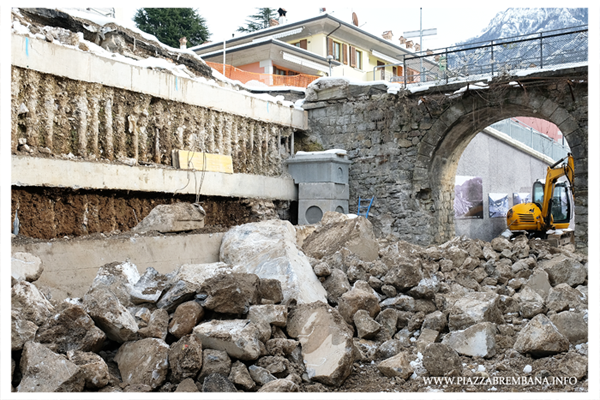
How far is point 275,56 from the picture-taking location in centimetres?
2495

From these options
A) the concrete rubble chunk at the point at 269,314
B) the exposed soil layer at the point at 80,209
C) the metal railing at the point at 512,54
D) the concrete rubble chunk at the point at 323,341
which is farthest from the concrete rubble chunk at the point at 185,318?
the metal railing at the point at 512,54

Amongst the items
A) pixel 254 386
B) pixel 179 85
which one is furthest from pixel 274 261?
pixel 179 85

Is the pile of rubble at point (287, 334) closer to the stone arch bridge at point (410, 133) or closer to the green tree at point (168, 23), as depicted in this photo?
the stone arch bridge at point (410, 133)

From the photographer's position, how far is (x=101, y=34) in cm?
1170

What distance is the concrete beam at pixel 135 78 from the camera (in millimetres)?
7902

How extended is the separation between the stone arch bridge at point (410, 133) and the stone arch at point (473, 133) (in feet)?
0.07

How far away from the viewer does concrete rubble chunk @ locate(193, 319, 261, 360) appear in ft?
12.0

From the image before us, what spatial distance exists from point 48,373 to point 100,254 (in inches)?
111

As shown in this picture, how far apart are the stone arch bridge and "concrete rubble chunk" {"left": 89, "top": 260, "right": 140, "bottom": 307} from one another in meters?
8.43

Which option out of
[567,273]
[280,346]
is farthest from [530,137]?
[280,346]

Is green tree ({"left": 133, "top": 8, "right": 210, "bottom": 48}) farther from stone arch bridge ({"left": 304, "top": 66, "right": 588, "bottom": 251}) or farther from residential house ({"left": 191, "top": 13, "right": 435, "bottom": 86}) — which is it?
stone arch bridge ({"left": 304, "top": 66, "right": 588, "bottom": 251})

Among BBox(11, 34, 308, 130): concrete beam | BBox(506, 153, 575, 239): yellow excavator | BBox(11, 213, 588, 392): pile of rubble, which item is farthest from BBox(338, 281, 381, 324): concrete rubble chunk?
BBox(506, 153, 575, 239): yellow excavator

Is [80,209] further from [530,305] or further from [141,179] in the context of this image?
[530,305]

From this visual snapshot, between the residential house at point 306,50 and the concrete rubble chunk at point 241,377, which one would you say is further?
the residential house at point 306,50
